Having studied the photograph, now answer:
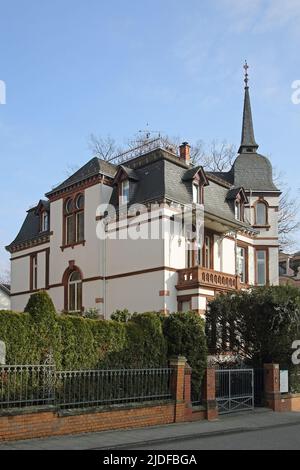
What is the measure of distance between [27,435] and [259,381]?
1101 centimetres

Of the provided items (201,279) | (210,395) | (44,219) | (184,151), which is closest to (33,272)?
(44,219)

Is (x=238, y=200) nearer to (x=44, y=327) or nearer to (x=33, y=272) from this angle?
(x=33, y=272)

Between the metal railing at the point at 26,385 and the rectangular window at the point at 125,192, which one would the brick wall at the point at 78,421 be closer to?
the metal railing at the point at 26,385

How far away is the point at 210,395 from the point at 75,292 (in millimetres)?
16110

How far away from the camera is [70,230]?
112ft

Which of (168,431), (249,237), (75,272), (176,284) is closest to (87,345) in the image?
(168,431)

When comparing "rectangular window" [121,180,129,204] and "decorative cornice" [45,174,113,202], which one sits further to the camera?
"decorative cornice" [45,174,113,202]

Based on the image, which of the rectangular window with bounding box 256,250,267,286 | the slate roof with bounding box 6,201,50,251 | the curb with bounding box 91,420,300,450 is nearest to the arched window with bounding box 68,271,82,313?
the slate roof with bounding box 6,201,50,251

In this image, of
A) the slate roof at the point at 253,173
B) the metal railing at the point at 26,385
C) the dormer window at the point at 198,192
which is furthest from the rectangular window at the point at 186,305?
the metal railing at the point at 26,385

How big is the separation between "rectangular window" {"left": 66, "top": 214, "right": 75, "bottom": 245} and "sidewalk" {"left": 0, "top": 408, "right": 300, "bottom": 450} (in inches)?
649

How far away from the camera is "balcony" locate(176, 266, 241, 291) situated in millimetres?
27875

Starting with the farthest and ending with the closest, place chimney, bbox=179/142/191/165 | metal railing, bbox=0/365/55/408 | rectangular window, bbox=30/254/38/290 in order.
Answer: rectangular window, bbox=30/254/38/290 → chimney, bbox=179/142/191/165 → metal railing, bbox=0/365/55/408

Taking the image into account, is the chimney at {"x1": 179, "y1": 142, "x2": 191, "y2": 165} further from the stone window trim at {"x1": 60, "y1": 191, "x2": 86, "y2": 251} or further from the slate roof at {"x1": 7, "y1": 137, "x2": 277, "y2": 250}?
the stone window trim at {"x1": 60, "y1": 191, "x2": 86, "y2": 251}
